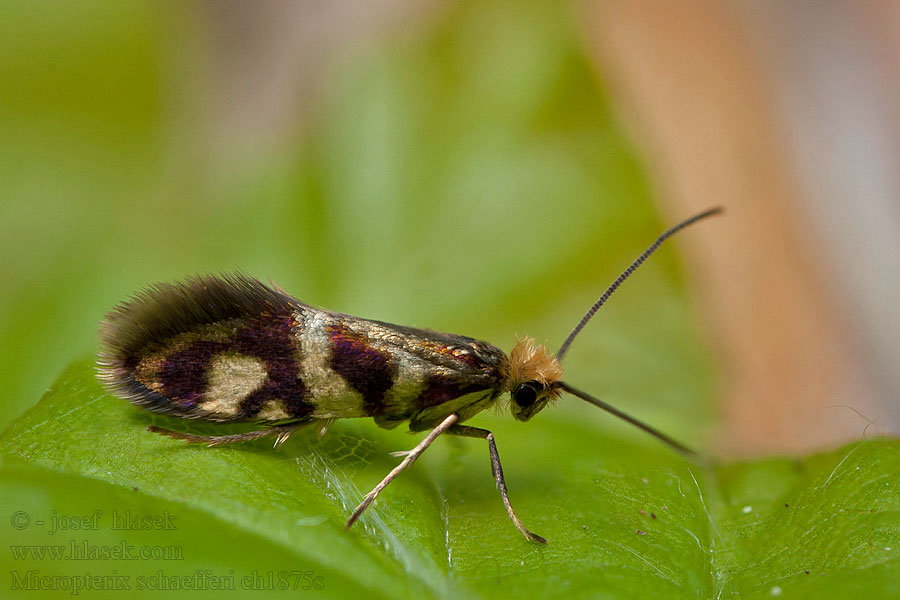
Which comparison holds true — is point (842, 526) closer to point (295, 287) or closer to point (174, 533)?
point (174, 533)

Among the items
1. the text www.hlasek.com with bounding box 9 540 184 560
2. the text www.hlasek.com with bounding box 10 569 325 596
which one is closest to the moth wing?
the text www.hlasek.com with bounding box 9 540 184 560

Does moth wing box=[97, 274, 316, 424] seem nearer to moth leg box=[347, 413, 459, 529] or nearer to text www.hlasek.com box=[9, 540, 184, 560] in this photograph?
moth leg box=[347, 413, 459, 529]

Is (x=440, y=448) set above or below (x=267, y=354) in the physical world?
below

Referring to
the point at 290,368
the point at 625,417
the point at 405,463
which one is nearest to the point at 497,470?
the point at 405,463

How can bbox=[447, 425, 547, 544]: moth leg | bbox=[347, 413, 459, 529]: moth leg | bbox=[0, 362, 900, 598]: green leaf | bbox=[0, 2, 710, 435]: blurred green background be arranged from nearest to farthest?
bbox=[0, 362, 900, 598]: green leaf < bbox=[347, 413, 459, 529]: moth leg < bbox=[447, 425, 547, 544]: moth leg < bbox=[0, 2, 710, 435]: blurred green background

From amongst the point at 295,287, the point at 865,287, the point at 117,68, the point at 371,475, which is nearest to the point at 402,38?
the point at 295,287

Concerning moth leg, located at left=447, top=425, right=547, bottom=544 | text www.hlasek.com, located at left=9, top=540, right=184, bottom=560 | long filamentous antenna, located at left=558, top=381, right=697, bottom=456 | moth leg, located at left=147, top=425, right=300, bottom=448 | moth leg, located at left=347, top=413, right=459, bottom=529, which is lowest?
long filamentous antenna, located at left=558, top=381, right=697, bottom=456

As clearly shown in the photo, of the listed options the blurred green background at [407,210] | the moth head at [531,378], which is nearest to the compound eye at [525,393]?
the moth head at [531,378]
